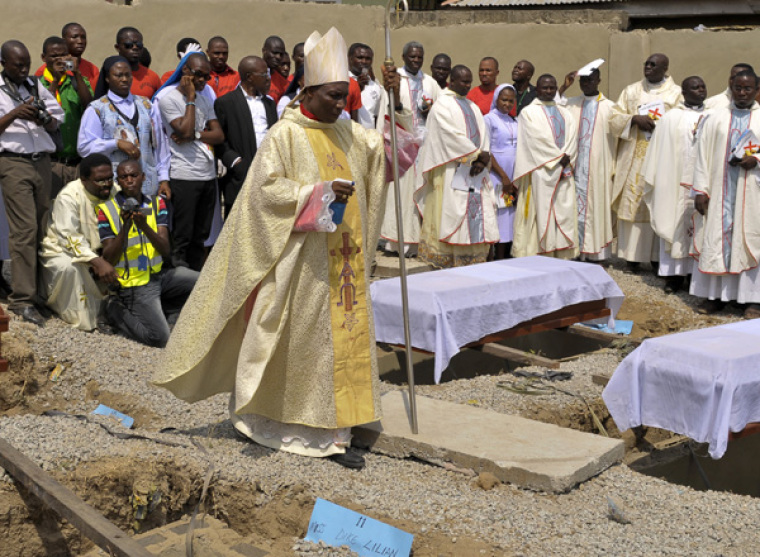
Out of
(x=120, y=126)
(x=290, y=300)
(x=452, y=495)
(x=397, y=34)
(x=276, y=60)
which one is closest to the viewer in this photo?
(x=452, y=495)

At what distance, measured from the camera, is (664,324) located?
33.1 feet

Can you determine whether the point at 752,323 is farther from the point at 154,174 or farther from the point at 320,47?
the point at 154,174

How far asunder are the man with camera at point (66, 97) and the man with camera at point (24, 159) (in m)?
0.49

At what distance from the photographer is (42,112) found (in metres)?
7.58

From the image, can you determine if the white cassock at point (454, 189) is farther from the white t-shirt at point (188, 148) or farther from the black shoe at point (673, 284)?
the white t-shirt at point (188, 148)

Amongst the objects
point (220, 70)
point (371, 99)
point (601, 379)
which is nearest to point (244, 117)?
point (220, 70)

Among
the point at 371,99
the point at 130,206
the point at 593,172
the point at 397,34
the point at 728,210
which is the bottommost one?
the point at 728,210

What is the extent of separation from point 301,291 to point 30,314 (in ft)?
10.8

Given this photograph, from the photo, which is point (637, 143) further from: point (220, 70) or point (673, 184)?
point (220, 70)

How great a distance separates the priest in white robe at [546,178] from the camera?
36.5 feet

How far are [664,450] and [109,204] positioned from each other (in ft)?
14.4

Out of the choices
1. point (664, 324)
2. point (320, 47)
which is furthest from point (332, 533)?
point (664, 324)

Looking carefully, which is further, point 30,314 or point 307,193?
point 30,314

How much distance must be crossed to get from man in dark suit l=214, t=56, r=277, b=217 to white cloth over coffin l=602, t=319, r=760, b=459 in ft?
12.9
